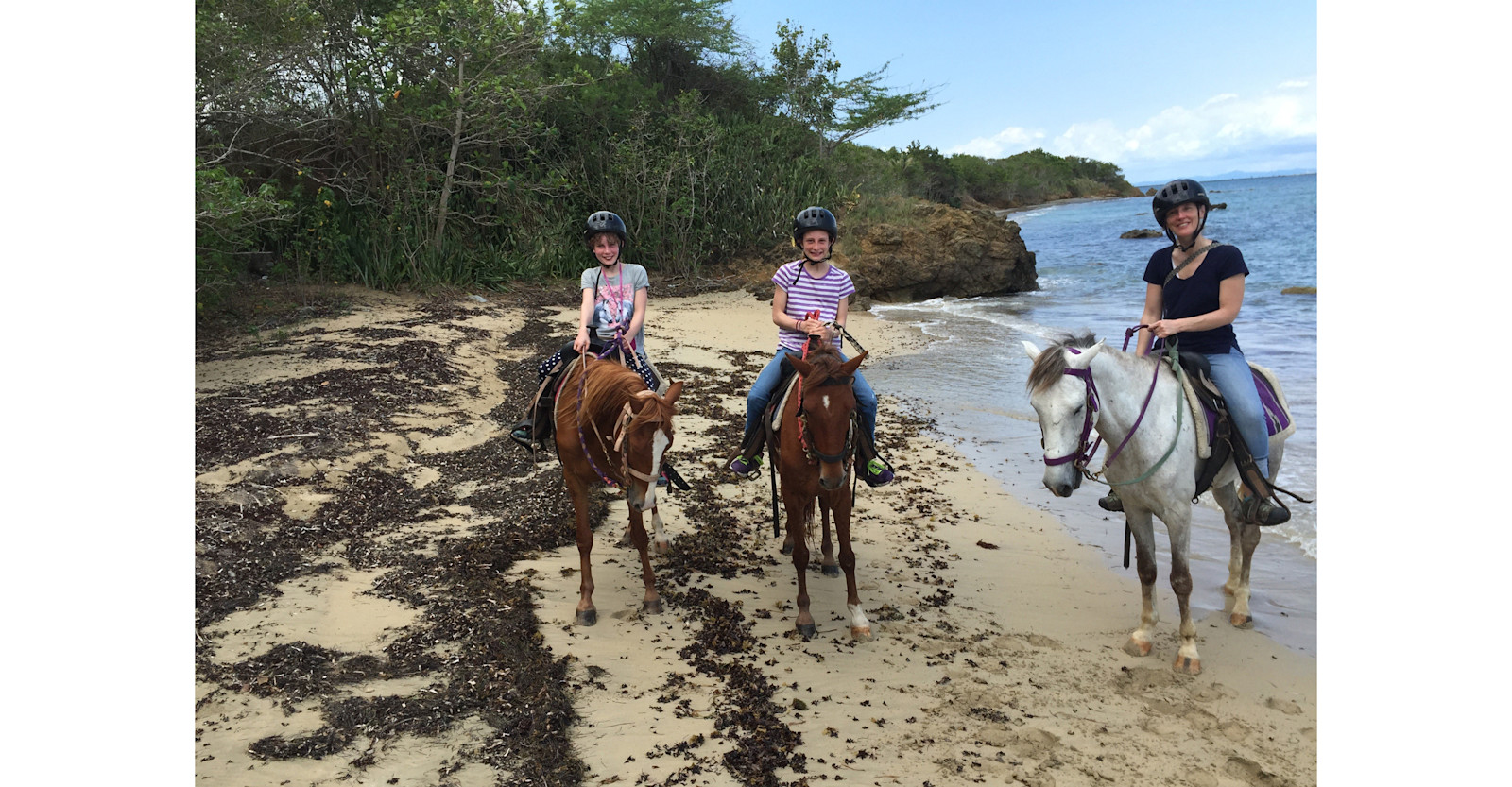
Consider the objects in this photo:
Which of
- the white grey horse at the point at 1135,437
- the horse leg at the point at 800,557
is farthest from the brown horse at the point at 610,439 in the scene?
the white grey horse at the point at 1135,437

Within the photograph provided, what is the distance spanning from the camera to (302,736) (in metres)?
3.48

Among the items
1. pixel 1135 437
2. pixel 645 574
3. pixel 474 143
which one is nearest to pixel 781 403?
pixel 645 574

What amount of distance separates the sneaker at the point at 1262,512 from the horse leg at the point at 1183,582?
19.6 inches

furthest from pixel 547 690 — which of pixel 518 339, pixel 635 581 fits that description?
pixel 518 339

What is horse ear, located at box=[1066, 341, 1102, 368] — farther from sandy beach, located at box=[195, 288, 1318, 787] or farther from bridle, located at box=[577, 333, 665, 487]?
bridle, located at box=[577, 333, 665, 487]

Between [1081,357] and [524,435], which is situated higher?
[1081,357]

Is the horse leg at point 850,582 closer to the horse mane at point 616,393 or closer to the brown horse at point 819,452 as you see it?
the brown horse at point 819,452

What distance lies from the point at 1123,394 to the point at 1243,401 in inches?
28.6

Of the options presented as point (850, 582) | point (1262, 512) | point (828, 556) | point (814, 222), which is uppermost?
point (814, 222)

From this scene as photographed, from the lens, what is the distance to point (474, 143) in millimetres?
14992

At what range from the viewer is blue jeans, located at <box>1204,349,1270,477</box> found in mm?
4406

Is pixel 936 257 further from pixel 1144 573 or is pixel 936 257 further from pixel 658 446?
pixel 658 446

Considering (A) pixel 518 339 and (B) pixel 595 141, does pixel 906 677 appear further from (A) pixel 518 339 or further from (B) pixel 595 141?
(B) pixel 595 141

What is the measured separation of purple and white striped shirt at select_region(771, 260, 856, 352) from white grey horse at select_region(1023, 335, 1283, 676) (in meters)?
1.21
